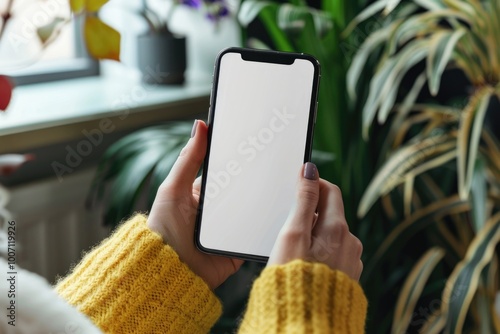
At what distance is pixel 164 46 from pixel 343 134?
46cm

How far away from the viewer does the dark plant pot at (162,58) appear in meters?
1.43

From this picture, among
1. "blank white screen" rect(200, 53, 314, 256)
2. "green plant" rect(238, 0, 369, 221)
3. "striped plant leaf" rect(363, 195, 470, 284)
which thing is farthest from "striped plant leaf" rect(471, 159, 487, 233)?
"blank white screen" rect(200, 53, 314, 256)

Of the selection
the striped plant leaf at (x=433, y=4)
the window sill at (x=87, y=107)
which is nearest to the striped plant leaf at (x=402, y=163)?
the striped plant leaf at (x=433, y=4)

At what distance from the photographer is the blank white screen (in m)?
0.56

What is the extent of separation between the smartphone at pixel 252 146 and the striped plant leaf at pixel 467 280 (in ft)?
1.95

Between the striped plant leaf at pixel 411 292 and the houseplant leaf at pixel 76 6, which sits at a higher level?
the houseplant leaf at pixel 76 6

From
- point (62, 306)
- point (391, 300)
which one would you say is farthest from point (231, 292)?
point (62, 306)

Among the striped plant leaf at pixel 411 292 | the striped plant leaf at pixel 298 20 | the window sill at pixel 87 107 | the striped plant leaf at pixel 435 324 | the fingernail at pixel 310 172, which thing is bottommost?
the striped plant leaf at pixel 435 324

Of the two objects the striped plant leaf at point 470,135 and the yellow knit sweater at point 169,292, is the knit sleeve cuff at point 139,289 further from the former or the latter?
the striped plant leaf at point 470,135

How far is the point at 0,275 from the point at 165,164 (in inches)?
32.4

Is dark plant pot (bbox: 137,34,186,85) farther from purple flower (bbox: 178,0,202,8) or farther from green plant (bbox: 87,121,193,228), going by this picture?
green plant (bbox: 87,121,193,228)

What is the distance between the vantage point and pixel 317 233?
49 cm

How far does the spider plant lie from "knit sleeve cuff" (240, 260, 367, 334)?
2.03 ft

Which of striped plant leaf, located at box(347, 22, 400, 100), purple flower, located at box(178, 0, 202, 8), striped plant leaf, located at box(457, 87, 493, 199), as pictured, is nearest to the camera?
striped plant leaf, located at box(457, 87, 493, 199)
